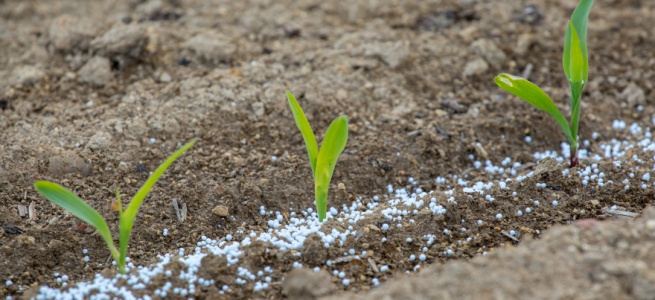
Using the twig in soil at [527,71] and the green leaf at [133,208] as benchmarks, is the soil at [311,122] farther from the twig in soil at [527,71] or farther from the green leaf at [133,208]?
the green leaf at [133,208]

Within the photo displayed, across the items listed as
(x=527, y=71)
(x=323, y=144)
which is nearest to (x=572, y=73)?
(x=527, y=71)

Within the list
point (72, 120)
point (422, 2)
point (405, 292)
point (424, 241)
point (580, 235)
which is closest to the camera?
point (405, 292)

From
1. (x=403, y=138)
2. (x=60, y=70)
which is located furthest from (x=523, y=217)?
(x=60, y=70)

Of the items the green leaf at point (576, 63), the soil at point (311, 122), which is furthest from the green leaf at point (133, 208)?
the green leaf at point (576, 63)

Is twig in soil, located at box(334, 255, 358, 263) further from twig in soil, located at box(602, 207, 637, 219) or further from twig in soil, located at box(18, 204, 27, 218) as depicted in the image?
twig in soil, located at box(18, 204, 27, 218)

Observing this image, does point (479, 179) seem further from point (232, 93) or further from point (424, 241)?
point (232, 93)

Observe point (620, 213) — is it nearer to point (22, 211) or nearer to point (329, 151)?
point (329, 151)

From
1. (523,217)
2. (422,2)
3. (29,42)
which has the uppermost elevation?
(29,42)

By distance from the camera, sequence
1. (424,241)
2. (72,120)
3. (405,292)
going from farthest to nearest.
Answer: (72,120), (424,241), (405,292)
